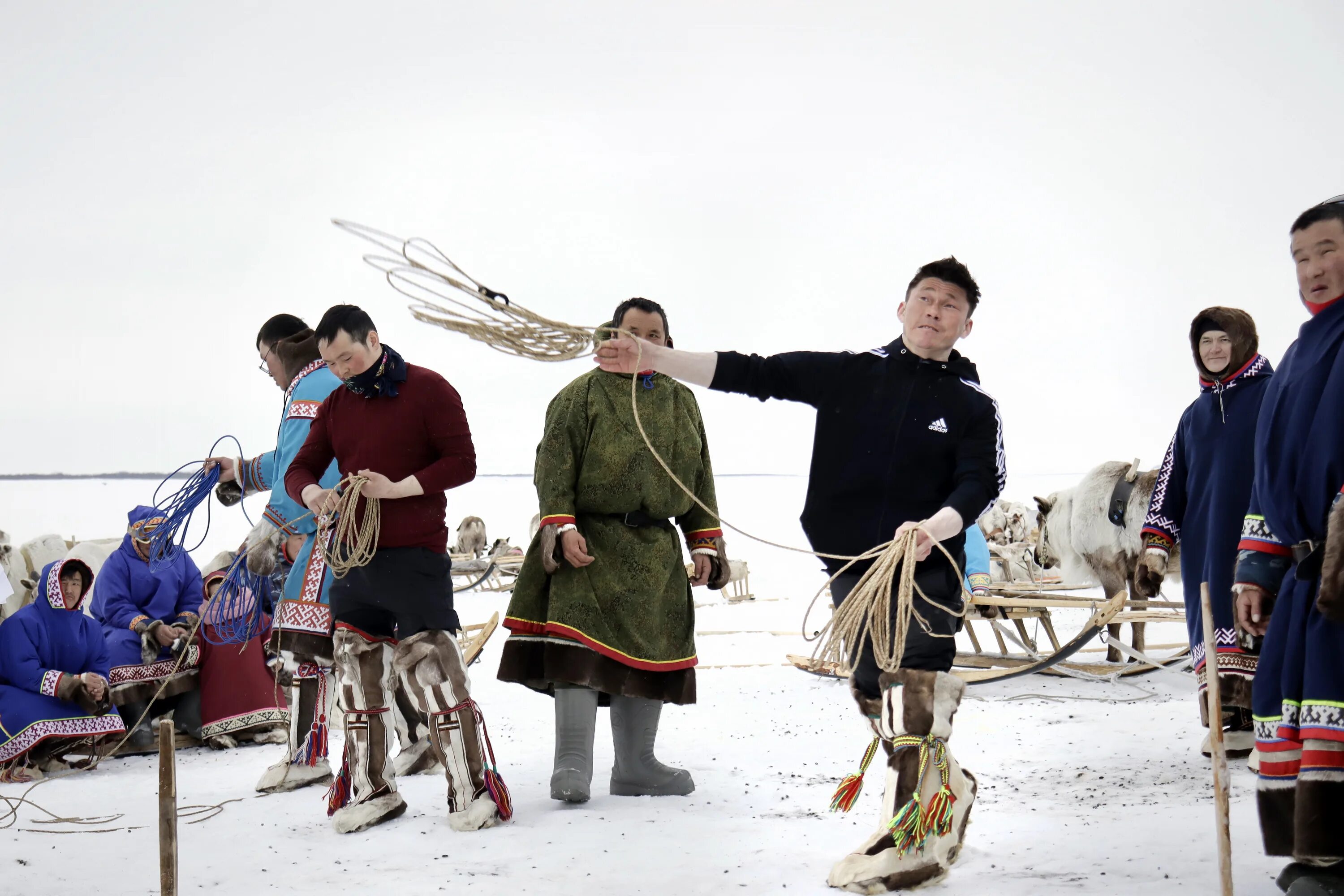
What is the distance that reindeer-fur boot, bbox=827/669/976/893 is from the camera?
2.56 m

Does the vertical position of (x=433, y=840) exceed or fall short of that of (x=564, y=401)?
it falls short

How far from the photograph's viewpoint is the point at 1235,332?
3.90 meters

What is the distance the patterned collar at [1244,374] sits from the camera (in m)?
3.91

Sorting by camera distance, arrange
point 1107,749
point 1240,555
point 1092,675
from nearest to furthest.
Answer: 1. point 1240,555
2. point 1107,749
3. point 1092,675

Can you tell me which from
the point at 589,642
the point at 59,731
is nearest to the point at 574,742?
the point at 589,642

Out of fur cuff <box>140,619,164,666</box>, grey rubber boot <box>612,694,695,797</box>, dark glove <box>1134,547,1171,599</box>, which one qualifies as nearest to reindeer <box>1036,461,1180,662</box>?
dark glove <box>1134,547,1171,599</box>

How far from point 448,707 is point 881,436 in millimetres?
1569

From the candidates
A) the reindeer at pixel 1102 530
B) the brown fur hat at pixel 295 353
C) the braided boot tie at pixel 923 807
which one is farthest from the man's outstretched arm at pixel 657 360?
the reindeer at pixel 1102 530

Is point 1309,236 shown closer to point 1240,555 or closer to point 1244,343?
point 1240,555

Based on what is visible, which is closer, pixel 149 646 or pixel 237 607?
pixel 237 607

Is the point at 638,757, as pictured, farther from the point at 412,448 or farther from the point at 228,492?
the point at 228,492

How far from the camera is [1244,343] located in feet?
12.9

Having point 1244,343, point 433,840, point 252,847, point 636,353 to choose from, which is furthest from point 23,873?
point 1244,343

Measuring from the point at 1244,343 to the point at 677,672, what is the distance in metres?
2.35
